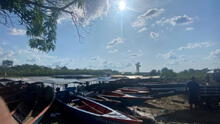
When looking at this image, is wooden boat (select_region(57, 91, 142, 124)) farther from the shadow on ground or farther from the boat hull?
the shadow on ground

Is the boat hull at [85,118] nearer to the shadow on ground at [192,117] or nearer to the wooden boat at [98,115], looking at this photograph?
the wooden boat at [98,115]

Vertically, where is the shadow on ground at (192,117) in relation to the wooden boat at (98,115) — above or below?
below

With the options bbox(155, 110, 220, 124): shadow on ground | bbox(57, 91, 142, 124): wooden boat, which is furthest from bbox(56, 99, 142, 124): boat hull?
bbox(155, 110, 220, 124): shadow on ground

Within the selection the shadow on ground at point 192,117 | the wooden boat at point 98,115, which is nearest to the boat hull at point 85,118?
the wooden boat at point 98,115

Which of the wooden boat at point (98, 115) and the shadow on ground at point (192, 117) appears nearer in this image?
the wooden boat at point (98, 115)

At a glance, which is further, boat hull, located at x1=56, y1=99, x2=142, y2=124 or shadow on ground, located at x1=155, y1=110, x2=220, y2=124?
shadow on ground, located at x1=155, y1=110, x2=220, y2=124

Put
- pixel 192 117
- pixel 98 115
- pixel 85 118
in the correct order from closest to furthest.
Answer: pixel 98 115 < pixel 85 118 < pixel 192 117

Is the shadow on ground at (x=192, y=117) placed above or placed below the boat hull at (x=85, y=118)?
below

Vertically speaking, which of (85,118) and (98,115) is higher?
(98,115)

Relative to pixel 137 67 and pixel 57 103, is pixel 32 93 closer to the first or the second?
pixel 57 103

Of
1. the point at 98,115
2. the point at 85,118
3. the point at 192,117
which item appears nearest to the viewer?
the point at 98,115

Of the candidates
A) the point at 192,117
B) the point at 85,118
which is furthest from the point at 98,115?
the point at 192,117

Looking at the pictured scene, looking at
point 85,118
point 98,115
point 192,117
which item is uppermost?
point 98,115

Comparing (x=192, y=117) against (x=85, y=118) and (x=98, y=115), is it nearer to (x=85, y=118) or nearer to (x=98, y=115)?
(x=98, y=115)
